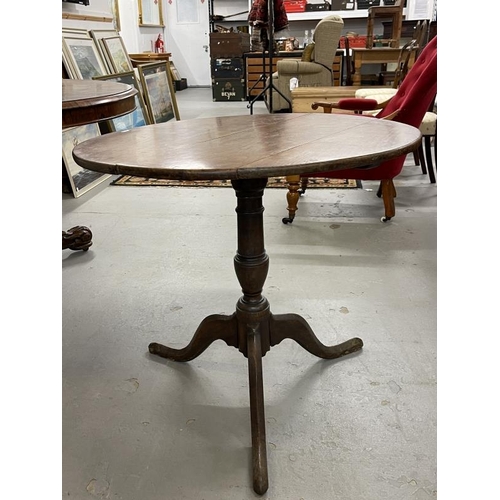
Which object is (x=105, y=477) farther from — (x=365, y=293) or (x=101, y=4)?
(x=101, y=4)

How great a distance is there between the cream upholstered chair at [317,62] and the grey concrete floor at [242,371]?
346 cm

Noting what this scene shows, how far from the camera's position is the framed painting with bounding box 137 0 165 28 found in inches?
318

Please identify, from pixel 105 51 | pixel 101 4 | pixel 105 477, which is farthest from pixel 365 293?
pixel 101 4

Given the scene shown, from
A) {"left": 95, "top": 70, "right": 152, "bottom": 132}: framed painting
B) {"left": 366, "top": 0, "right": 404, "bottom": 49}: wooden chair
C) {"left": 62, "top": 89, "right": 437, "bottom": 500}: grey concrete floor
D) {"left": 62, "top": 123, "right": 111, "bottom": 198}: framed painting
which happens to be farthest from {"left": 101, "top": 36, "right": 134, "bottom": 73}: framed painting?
{"left": 366, "top": 0, "right": 404, "bottom": 49}: wooden chair

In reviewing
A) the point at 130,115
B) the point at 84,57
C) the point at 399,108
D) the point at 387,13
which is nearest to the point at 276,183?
the point at 399,108

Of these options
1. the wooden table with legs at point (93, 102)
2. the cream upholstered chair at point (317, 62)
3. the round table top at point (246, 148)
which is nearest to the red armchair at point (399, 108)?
the round table top at point (246, 148)

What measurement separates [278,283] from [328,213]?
976 mm

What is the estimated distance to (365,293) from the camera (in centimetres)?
199

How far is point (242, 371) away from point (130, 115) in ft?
11.1

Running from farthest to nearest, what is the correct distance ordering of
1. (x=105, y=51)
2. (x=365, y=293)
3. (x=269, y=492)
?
(x=105, y=51)
(x=365, y=293)
(x=269, y=492)

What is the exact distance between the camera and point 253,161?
964 mm

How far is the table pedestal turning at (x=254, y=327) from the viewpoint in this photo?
121 cm

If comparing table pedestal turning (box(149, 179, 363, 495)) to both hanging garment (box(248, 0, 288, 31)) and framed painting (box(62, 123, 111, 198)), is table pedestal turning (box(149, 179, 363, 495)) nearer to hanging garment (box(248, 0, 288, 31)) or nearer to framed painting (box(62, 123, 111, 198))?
framed painting (box(62, 123, 111, 198))

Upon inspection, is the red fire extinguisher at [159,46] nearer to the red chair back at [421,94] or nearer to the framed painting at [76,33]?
the framed painting at [76,33]
